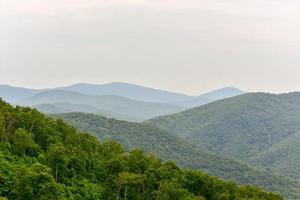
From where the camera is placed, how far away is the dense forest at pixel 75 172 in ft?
130

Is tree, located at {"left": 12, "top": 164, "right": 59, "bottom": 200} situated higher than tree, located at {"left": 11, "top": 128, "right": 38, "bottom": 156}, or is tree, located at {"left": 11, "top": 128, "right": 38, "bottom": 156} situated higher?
tree, located at {"left": 11, "top": 128, "right": 38, "bottom": 156}

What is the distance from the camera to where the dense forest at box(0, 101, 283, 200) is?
39625 mm

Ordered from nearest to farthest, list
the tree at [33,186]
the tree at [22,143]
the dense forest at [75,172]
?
the tree at [33,186] → the dense forest at [75,172] → the tree at [22,143]

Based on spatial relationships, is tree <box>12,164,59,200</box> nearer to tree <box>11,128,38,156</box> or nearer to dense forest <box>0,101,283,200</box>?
dense forest <box>0,101,283,200</box>

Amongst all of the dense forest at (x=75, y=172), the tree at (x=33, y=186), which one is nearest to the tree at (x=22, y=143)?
the dense forest at (x=75, y=172)

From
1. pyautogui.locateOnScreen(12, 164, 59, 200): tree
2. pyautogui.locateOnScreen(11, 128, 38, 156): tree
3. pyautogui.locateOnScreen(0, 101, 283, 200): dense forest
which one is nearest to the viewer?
pyautogui.locateOnScreen(12, 164, 59, 200): tree

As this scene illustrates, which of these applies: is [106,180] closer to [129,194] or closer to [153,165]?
[129,194]

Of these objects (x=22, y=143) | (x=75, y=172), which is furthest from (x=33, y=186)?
(x=75, y=172)

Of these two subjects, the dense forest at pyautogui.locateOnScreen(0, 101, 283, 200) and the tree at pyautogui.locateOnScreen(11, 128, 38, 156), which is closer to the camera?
the dense forest at pyautogui.locateOnScreen(0, 101, 283, 200)

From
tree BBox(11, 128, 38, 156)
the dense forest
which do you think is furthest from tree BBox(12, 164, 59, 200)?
tree BBox(11, 128, 38, 156)

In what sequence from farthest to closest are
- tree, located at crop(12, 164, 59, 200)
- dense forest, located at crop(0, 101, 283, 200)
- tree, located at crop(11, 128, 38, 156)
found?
1. tree, located at crop(11, 128, 38, 156)
2. dense forest, located at crop(0, 101, 283, 200)
3. tree, located at crop(12, 164, 59, 200)

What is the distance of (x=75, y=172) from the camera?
179ft

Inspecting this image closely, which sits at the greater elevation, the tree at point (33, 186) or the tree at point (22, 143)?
the tree at point (22, 143)

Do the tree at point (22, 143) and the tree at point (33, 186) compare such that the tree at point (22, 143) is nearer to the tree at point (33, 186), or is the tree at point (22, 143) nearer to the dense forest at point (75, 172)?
the dense forest at point (75, 172)
